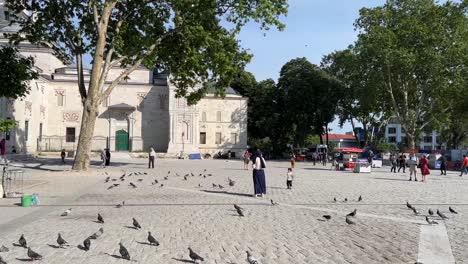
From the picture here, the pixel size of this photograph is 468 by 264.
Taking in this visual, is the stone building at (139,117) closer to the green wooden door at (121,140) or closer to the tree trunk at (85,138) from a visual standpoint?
the green wooden door at (121,140)

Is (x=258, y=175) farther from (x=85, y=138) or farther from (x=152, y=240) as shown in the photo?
(x=85, y=138)

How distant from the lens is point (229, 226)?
11.0 metres

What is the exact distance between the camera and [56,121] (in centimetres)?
6016

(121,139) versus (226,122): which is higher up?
(226,122)

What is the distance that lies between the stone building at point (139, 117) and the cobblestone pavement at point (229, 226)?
42.3 m

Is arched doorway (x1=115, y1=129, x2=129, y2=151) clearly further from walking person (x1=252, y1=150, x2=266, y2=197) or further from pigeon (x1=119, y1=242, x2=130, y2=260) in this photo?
pigeon (x1=119, y1=242, x2=130, y2=260)

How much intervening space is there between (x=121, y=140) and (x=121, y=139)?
13 centimetres

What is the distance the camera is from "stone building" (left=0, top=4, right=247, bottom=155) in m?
60.0

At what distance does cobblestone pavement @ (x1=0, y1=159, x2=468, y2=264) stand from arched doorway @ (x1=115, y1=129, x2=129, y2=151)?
142ft

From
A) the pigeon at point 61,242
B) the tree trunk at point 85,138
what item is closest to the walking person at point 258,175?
the pigeon at point 61,242

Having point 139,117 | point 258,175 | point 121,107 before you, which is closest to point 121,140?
point 139,117

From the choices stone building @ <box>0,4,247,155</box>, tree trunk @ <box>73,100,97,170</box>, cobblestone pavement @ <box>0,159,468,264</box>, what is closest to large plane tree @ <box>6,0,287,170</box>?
tree trunk @ <box>73,100,97,170</box>

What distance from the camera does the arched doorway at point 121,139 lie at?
202 feet

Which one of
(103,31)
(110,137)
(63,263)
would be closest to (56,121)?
(110,137)
